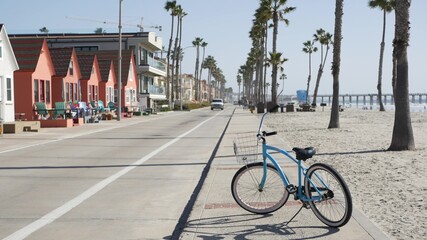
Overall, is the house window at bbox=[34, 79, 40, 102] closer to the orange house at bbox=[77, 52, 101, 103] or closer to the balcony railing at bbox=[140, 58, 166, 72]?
the orange house at bbox=[77, 52, 101, 103]

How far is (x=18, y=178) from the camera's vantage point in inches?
396

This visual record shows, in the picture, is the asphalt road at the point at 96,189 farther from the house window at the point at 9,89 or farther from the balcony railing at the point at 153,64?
the balcony railing at the point at 153,64

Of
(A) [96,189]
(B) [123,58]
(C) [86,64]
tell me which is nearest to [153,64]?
(B) [123,58]

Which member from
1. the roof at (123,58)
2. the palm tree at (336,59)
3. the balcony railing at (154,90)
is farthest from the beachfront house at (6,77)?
the balcony railing at (154,90)

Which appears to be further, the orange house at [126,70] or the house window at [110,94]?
the orange house at [126,70]

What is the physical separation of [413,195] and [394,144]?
6383 millimetres

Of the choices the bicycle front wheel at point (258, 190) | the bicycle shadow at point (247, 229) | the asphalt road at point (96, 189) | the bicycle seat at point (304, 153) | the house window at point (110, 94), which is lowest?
the asphalt road at point (96, 189)

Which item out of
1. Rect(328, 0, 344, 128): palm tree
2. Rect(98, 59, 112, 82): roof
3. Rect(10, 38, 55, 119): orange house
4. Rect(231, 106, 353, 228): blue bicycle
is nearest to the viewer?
Rect(231, 106, 353, 228): blue bicycle

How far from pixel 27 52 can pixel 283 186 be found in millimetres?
28187

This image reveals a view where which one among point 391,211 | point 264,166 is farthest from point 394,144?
point 264,166

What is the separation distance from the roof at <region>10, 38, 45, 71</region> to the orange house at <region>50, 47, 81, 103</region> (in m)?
3.19

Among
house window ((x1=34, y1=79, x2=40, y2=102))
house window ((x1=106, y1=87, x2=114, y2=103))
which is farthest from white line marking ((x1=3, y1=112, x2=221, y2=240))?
house window ((x1=106, y1=87, x2=114, y2=103))

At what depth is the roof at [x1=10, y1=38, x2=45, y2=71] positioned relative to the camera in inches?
1193

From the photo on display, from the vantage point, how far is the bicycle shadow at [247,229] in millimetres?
5625
